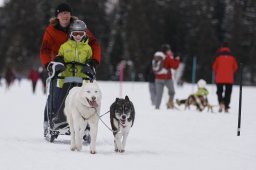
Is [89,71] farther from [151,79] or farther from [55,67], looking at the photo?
[151,79]

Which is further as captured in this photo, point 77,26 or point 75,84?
point 75,84

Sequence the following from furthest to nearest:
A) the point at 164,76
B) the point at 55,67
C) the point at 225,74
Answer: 1. the point at 164,76
2. the point at 225,74
3. the point at 55,67

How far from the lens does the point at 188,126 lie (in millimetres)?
13172

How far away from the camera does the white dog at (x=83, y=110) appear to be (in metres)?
8.41

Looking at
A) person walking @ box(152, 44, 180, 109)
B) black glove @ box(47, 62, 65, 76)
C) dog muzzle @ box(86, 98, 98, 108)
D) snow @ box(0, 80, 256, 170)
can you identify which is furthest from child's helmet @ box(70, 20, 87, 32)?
person walking @ box(152, 44, 180, 109)

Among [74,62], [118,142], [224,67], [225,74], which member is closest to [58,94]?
[74,62]

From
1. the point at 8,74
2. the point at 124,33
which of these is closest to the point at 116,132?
the point at 8,74

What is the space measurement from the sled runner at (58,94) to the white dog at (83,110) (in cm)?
78

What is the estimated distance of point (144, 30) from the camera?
70875 mm

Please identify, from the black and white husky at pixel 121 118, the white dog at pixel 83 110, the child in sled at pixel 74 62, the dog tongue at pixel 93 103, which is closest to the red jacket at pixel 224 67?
the child in sled at pixel 74 62

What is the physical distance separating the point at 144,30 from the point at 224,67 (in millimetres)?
53698

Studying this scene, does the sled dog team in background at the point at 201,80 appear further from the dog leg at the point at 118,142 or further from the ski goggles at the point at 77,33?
the dog leg at the point at 118,142

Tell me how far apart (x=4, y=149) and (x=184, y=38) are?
68.7 m

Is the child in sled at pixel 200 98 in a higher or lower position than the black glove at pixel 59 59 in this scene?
lower
